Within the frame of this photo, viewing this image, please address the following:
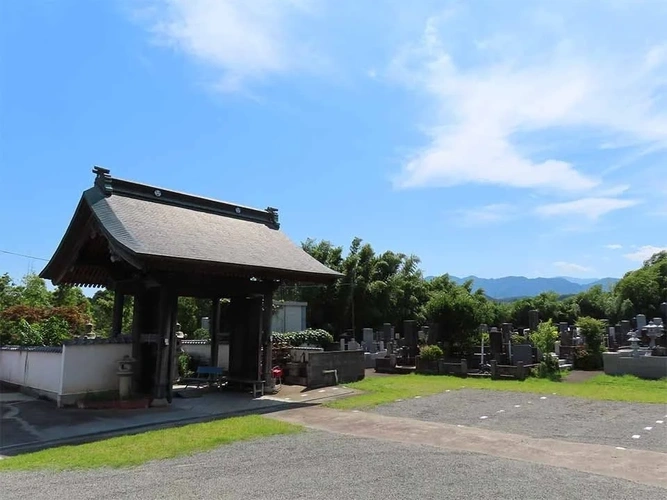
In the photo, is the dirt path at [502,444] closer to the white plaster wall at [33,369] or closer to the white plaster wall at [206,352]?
the white plaster wall at [33,369]

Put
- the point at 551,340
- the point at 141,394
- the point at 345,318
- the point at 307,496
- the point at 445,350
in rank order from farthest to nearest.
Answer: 1. the point at 345,318
2. the point at 445,350
3. the point at 551,340
4. the point at 141,394
5. the point at 307,496

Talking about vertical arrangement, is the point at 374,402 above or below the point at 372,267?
below

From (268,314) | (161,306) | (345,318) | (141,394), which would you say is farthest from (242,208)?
(345,318)

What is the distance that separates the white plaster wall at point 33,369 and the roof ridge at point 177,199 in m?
4.21

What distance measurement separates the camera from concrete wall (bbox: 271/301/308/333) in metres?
25.8

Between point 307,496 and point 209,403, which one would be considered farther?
point 209,403

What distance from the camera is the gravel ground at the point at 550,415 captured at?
8.05 metres

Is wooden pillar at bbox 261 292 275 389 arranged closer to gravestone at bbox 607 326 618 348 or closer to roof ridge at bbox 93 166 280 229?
roof ridge at bbox 93 166 280 229

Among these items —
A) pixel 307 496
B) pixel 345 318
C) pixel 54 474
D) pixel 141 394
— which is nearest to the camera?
pixel 307 496

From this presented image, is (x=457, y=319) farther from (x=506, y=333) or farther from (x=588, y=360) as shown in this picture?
(x=588, y=360)

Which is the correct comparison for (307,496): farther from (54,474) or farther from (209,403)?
(209,403)

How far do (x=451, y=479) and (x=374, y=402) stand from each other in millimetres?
6287

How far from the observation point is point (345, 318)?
35062 millimetres

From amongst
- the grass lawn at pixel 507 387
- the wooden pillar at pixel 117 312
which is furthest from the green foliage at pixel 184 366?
the grass lawn at pixel 507 387
